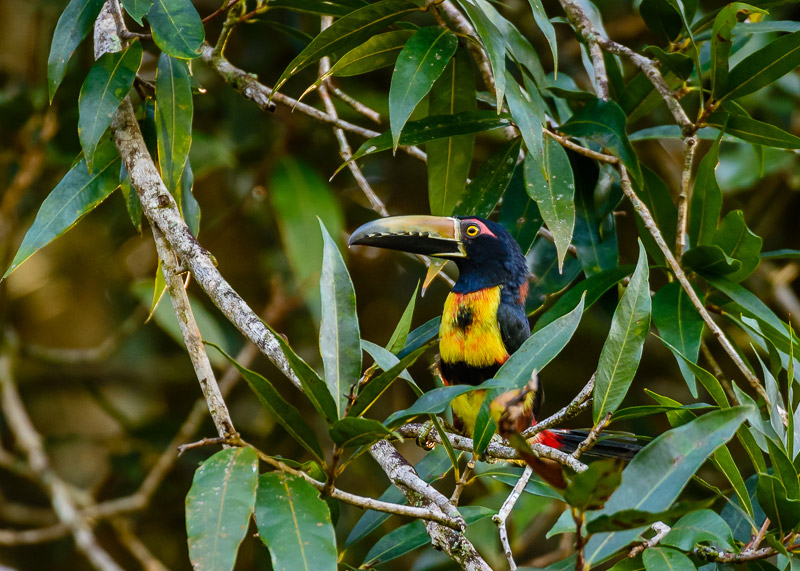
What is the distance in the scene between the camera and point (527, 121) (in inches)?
91.1

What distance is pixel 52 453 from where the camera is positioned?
5.18m

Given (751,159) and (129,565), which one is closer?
(751,159)

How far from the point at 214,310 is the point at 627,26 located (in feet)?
10.9

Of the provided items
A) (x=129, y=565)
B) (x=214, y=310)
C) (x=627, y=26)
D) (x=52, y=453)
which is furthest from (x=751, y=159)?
(x=129, y=565)

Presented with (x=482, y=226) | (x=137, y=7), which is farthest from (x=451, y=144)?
(x=137, y=7)

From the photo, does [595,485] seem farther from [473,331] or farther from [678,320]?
[473,331]

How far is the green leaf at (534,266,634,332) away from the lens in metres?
2.70

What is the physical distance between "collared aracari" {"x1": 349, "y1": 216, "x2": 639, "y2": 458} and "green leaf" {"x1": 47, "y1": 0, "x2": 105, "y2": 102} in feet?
3.89

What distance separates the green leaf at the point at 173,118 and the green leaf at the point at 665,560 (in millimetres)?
1597

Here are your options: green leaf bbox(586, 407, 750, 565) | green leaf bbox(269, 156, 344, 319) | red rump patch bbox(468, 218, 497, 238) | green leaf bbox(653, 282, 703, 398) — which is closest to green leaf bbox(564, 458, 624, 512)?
green leaf bbox(586, 407, 750, 565)

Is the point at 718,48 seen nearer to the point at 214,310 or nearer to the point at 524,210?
the point at 524,210

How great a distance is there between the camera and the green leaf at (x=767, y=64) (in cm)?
255

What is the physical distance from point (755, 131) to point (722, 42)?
1.00 ft

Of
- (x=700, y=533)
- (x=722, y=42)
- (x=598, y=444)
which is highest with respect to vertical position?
(x=722, y=42)
